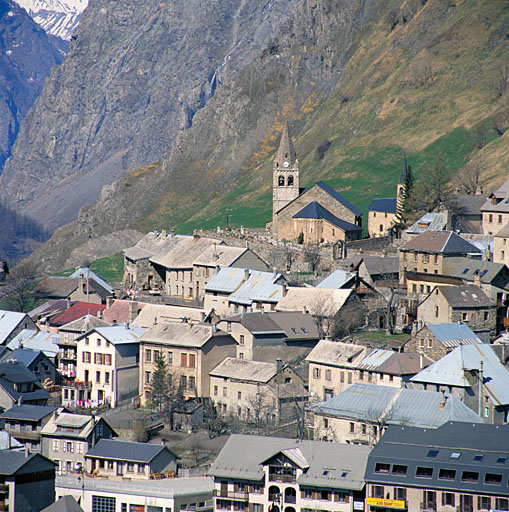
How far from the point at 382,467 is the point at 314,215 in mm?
70543

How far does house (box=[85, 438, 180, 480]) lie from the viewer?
79.0 m

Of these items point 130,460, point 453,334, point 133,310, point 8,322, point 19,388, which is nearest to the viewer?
point 130,460

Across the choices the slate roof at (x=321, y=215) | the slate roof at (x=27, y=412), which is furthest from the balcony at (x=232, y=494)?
the slate roof at (x=321, y=215)

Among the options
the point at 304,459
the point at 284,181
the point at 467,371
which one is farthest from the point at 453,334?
the point at 284,181

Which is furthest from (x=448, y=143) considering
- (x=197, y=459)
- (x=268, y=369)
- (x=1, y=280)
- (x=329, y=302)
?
(x=197, y=459)

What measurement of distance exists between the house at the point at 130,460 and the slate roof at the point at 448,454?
1500cm

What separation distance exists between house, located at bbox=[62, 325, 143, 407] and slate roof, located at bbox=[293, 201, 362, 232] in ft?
136

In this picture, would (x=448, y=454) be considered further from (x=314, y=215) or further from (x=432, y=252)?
(x=314, y=215)

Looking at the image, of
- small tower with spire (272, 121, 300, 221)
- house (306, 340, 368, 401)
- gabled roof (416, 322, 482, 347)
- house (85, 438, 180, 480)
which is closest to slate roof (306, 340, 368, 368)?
house (306, 340, 368, 401)

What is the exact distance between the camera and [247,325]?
99.0 meters

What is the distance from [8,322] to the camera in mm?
118875

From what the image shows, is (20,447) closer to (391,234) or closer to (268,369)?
(268,369)

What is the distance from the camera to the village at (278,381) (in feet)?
240

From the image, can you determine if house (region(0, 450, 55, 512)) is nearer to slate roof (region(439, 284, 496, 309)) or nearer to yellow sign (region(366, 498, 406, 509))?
yellow sign (region(366, 498, 406, 509))
